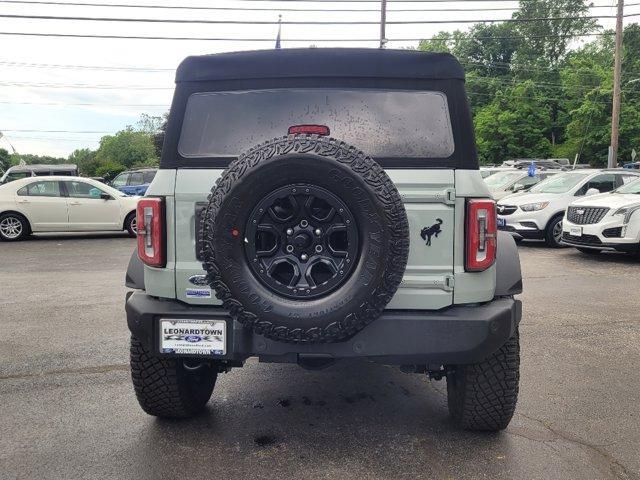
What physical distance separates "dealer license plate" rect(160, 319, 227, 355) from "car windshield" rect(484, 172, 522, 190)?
47.4 ft

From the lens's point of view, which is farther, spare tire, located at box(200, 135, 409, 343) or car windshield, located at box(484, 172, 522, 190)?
car windshield, located at box(484, 172, 522, 190)

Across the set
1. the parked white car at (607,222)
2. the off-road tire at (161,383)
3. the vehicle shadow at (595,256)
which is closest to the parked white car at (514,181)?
the vehicle shadow at (595,256)

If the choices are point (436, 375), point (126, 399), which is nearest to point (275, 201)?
point (436, 375)

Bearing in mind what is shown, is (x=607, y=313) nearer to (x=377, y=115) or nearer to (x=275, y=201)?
(x=377, y=115)

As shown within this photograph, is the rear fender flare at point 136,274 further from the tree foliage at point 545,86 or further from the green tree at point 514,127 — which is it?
the green tree at point 514,127

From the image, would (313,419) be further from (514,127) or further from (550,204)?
(514,127)

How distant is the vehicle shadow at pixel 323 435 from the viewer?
313 cm

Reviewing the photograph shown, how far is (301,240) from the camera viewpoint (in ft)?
9.29

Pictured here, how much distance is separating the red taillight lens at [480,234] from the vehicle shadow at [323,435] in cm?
103

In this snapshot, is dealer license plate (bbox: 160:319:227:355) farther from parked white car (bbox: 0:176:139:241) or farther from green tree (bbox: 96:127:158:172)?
green tree (bbox: 96:127:158:172)

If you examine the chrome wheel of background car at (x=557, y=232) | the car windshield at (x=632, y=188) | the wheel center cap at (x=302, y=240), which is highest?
the wheel center cap at (x=302, y=240)

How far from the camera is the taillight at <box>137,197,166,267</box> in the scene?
323 cm

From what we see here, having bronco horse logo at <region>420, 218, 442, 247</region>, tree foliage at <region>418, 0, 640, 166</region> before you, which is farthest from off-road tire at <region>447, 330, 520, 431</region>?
tree foliage at <region>418, 0, 640, 166</region>


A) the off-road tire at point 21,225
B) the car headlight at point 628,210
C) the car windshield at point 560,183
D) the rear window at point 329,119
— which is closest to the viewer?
the rear window at point 329,119
